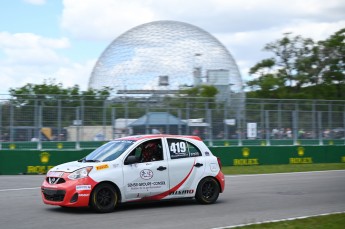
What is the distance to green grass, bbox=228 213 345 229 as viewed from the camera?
9.75 metres

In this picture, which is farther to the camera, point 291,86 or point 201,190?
point 291,86

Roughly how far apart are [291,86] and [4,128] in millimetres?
40960

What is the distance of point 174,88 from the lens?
6009 cm

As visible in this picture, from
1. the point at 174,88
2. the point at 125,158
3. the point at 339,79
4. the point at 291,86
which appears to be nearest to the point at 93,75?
the point at 174,88

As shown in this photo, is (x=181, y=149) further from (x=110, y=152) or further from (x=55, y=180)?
(x=55, y=180)

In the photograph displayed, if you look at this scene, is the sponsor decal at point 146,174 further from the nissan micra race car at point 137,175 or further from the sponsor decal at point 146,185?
the sponsor decal at point 146,185

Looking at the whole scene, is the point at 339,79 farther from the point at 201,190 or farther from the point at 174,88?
the point at 201,190

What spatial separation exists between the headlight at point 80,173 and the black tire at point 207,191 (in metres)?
2.72

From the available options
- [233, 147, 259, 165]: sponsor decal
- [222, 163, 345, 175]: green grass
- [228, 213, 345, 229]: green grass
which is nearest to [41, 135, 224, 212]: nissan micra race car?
[228, 213, 345, 229]: green grass

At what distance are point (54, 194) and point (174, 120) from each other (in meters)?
17.8

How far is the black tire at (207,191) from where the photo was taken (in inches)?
512

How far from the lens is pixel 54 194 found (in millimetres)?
11445

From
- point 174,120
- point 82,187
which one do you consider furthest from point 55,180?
point 174,120

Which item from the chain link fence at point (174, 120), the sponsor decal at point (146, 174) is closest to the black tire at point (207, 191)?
the sponsor decal at point (146, 174)
